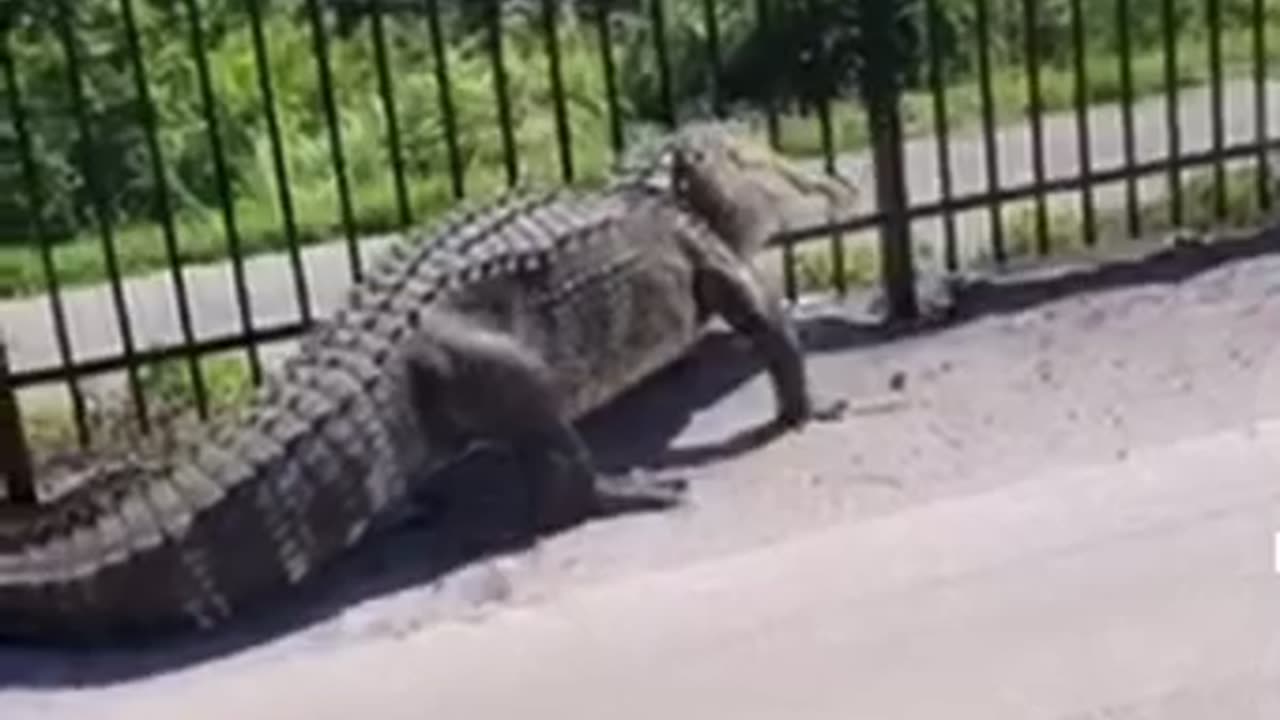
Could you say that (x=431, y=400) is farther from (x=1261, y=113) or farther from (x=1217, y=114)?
(x=1261, y=113)

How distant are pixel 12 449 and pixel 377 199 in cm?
405

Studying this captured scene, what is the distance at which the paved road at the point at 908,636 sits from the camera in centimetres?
458

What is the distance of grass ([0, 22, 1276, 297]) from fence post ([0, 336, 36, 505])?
263 cm

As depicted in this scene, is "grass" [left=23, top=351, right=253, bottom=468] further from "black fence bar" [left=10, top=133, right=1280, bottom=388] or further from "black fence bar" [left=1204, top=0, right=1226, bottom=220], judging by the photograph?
"black fence bar" [left=1204, top=0, right=1226, bottom=220]

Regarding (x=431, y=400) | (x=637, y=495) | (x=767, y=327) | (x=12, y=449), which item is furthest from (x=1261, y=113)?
(x=12, y=449)

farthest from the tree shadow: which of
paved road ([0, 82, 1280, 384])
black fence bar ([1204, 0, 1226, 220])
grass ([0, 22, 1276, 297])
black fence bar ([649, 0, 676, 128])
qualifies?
grass ([0, 22, 1276, 297])

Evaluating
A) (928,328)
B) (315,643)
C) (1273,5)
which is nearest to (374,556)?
(315,643)

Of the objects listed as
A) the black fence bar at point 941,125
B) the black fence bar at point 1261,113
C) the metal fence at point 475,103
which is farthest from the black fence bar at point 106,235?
the black fence bar at point 1261,113

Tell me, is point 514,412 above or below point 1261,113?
below

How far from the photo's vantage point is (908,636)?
480cm

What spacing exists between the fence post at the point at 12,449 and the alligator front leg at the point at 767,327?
163cm

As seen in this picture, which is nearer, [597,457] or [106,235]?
[597,457]

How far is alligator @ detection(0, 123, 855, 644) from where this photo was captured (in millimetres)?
5223

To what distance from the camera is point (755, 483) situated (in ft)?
18.6
